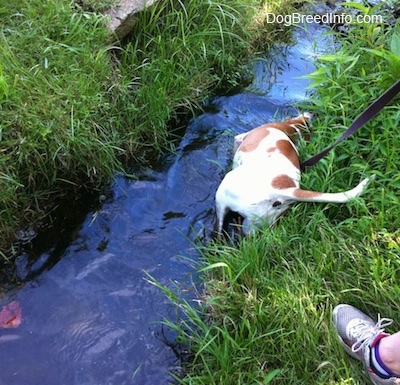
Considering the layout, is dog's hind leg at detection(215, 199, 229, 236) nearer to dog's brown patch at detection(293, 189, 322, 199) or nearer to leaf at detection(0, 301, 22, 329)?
dog's brown patch at detection(293, 189, 322, 199)

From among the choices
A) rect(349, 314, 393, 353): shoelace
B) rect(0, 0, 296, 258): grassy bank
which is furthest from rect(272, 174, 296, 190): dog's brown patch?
rect(0, 0, 296, 258): grassy bank

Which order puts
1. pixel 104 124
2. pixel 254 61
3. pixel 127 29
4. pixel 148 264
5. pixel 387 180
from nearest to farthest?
pixel 387 180 → pixel 148 264 → pixel 104 124 → pixel 127 29 → pixel 254 61

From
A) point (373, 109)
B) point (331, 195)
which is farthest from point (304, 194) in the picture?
point (373, 109)

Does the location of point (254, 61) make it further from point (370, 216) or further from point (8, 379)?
point (8, 379)

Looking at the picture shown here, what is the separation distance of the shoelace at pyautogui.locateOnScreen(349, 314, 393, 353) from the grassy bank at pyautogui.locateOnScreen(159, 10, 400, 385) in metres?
0.08

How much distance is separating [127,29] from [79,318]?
2156 millimetres

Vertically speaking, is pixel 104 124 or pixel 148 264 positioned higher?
pixel 104 124

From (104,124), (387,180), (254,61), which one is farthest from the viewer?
(254,61)

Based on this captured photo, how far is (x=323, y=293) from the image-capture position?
7.82 feet

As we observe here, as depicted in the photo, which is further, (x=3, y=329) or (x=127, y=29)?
(x=127, y=29)

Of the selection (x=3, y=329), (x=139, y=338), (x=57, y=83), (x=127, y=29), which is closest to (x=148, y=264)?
(x=139, y=338)

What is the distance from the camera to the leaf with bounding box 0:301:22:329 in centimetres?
247

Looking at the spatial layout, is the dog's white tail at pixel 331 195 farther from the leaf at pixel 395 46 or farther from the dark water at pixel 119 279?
the leaf at pixel 395 46

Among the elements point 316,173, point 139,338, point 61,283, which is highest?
point 316,173
